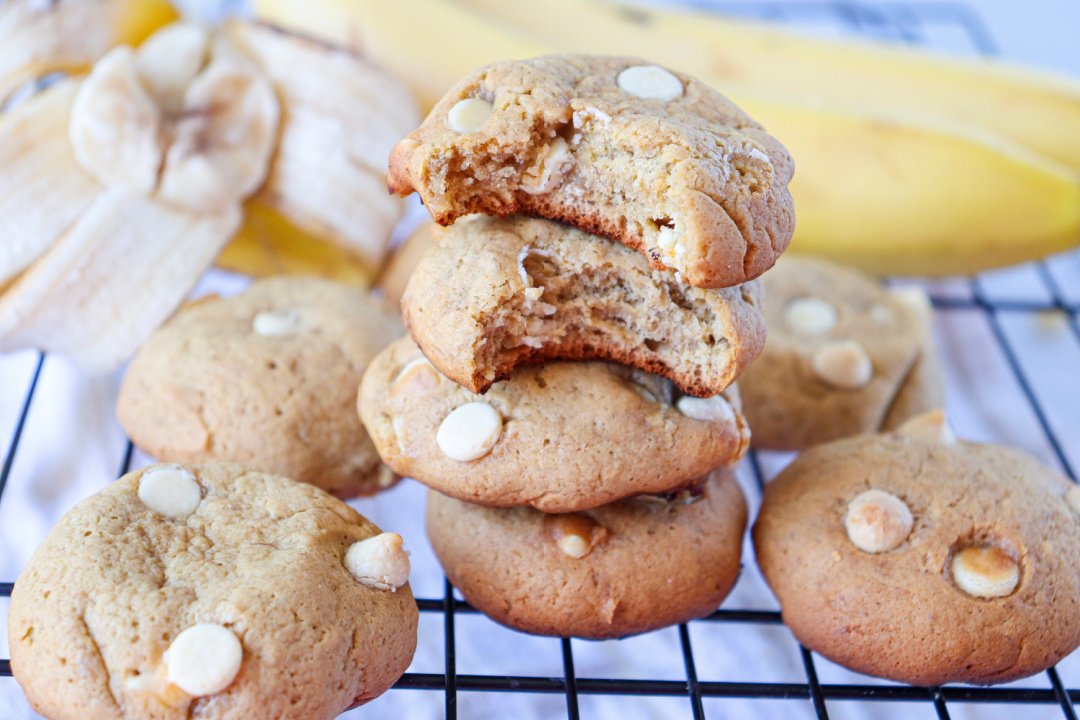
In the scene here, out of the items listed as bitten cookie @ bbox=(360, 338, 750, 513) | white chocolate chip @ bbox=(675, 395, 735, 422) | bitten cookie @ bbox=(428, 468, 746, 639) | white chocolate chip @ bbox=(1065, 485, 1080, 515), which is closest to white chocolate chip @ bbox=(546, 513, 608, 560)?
bitten cookie @ bbox=(428, 468, 746, 639)

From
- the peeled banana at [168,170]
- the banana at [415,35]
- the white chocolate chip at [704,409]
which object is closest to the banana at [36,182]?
the peeled banana at [168,170]

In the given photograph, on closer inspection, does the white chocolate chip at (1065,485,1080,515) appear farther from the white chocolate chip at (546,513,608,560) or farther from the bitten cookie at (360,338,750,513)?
the white chocolate chip at (546,513,608,560)

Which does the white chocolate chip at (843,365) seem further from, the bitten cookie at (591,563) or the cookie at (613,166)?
the cookie at (613,166)

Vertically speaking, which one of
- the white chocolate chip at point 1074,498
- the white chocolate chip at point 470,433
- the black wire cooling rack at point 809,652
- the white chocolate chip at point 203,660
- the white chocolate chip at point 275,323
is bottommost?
the black wire cooling rack at point 809,652

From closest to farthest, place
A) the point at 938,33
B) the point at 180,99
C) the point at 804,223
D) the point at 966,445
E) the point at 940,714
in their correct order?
the point at 940,714, the point at 966,445, the point at 180,99, the point at 804,223, the point at 938,33

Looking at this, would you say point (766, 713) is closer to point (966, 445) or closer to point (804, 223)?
point (966, 445)

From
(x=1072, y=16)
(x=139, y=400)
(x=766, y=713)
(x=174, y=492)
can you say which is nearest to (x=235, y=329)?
(x=139, y=400)

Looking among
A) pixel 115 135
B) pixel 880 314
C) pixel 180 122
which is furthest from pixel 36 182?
pixel 880 314
